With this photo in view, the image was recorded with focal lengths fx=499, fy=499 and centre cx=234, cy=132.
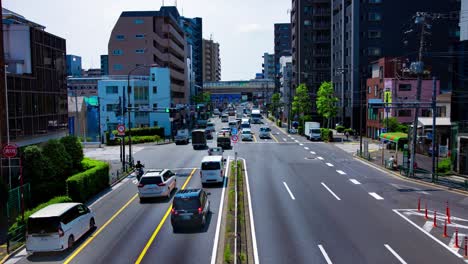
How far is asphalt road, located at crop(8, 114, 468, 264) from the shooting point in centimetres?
2012

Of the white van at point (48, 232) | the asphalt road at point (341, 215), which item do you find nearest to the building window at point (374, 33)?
the asphalt road at point (341, 215)

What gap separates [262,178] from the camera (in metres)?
41.2

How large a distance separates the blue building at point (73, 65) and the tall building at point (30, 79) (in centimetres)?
12052

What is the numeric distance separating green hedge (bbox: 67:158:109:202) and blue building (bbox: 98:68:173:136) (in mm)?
55552

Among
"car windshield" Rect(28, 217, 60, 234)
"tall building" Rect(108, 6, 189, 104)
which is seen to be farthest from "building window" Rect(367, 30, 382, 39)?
"car windshield" Rect(28, 217, 60, 234)

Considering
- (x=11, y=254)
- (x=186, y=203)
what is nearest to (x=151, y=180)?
(x=186, y=203)

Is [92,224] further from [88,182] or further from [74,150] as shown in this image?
[74,150]

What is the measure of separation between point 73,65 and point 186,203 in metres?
147

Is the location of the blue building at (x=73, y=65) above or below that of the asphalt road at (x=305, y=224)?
above

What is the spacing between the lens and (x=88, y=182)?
33031 millimetres

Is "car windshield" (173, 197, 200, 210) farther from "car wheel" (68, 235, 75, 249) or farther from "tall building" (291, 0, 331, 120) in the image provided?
"tall building" (291, 0, 331, 120)

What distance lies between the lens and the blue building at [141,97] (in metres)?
94.0

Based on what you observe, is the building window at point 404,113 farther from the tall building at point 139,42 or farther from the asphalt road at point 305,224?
the tall building at point 139,42

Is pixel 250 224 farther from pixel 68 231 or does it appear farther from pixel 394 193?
pixel 394 193
